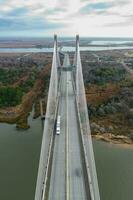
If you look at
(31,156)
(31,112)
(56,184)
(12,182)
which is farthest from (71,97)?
(56,184)

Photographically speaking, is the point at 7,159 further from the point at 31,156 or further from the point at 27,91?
the point at 27,91

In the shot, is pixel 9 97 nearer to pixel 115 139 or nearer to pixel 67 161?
pixel 115 139

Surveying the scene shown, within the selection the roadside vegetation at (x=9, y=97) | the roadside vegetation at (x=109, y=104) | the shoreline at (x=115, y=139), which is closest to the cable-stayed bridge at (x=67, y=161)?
the shoreline at (x=115, y=139)

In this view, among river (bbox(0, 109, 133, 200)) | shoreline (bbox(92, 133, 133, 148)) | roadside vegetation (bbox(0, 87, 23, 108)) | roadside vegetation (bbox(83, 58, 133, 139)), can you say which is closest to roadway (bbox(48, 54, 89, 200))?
river (bbox(0, 109, 133, 200))

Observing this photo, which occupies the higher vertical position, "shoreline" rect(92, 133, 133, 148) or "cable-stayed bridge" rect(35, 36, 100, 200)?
"cable-stayed bridge" rect(35, 36, 100, 200)

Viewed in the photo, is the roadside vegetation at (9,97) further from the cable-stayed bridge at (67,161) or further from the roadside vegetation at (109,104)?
the cable-stayed bridge at (67,161)

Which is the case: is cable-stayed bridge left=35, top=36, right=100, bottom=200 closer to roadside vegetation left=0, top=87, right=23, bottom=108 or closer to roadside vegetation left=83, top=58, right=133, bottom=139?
roadside vegetation left=83, top=58, right=133, bottom=139
